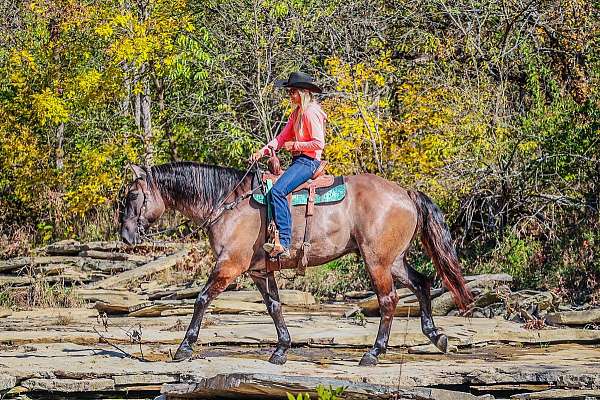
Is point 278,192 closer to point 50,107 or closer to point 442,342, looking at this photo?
point 442,342

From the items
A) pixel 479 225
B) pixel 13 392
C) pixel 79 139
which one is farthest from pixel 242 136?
pixel 13 392

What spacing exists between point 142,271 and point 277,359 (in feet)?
34.2

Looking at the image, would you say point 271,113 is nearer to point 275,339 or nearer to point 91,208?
point 91,208

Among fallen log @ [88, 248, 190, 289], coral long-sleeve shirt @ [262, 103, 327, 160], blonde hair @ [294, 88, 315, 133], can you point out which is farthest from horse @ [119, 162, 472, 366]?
fallen log @ [88, 248, 190, 289]

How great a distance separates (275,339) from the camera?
40.6ft

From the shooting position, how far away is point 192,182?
1125cm

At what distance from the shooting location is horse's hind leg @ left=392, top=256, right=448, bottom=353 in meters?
11.4

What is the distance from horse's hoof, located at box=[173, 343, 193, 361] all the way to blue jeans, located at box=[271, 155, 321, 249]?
1370 millimetres

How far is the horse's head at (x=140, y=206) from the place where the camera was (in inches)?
443

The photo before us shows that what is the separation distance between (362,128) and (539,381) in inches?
424

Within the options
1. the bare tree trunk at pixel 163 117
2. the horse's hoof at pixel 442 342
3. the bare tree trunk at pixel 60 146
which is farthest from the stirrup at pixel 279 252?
the bare tree trunk at pixel 60 146

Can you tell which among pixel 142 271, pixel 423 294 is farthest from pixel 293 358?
pixel 142 271

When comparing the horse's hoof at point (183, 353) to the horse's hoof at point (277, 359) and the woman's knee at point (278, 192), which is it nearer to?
the horse's hoof at point (277, 359)

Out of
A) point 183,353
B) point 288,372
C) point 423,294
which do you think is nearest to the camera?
point 288,372
